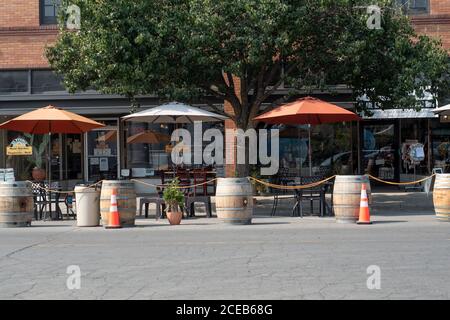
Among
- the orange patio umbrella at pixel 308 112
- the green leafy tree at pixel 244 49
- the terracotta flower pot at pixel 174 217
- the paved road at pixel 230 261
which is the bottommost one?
the paved road at pixel 230 261

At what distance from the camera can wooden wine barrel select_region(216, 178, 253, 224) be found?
1372cm

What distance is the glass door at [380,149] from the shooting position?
22.4m

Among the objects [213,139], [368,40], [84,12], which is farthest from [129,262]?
[213,139]

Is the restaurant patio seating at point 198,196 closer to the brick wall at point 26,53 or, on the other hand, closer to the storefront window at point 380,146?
the storefront window at point 380,146

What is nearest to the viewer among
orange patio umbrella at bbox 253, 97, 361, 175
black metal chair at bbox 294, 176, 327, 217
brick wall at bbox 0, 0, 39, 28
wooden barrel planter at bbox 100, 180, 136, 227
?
A: wooden barrel planter at bbox 100, 180, 136, 227

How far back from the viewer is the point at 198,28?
15.0 meters

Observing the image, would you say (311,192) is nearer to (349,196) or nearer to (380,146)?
(349,196)

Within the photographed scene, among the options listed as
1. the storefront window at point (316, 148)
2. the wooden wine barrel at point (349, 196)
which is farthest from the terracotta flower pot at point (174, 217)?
the storefront window at point (316, 148)

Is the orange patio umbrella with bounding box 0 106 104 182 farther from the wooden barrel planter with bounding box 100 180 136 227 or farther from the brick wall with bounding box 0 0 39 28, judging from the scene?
the brick wall with bounding box 0 0 39 28

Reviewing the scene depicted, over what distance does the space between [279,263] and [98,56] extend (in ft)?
26.3

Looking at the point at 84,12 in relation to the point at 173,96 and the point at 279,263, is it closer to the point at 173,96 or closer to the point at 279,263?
the point at 173,96

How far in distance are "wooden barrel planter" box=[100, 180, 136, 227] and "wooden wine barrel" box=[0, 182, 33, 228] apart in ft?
5.59

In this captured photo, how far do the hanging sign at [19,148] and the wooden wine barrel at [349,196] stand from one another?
12240 mm

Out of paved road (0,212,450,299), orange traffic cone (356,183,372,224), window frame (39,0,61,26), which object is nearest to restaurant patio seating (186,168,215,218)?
paved road (0,212,450,299)
